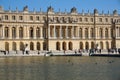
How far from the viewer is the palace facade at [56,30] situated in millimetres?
96250

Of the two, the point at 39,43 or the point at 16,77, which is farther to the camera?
the point at 39,43

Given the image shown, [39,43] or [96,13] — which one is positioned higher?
[96,13]

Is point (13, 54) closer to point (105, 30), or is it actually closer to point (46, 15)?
point (46, 15)

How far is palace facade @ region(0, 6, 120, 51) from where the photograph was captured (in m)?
96.2

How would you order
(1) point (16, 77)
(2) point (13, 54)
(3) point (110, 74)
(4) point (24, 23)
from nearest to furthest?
(1) point (16, 77) → (3) point (110, 74) → (2) point (13, 54) → (4) point (24, 23)

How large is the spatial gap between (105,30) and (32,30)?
67.0 feet

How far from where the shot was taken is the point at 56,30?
99.5 m

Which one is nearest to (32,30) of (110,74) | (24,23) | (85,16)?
(24,23)

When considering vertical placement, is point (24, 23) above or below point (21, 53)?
above

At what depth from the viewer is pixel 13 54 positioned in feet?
263

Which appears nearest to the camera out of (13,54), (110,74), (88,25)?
(110,74)

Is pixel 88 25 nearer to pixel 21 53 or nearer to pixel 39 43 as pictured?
pixel 39 43

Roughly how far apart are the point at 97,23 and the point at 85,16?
385cm

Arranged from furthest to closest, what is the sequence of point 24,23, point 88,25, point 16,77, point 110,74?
1. point 88,25
2. point 24,23
3. point 110,74
4. point 16,77
